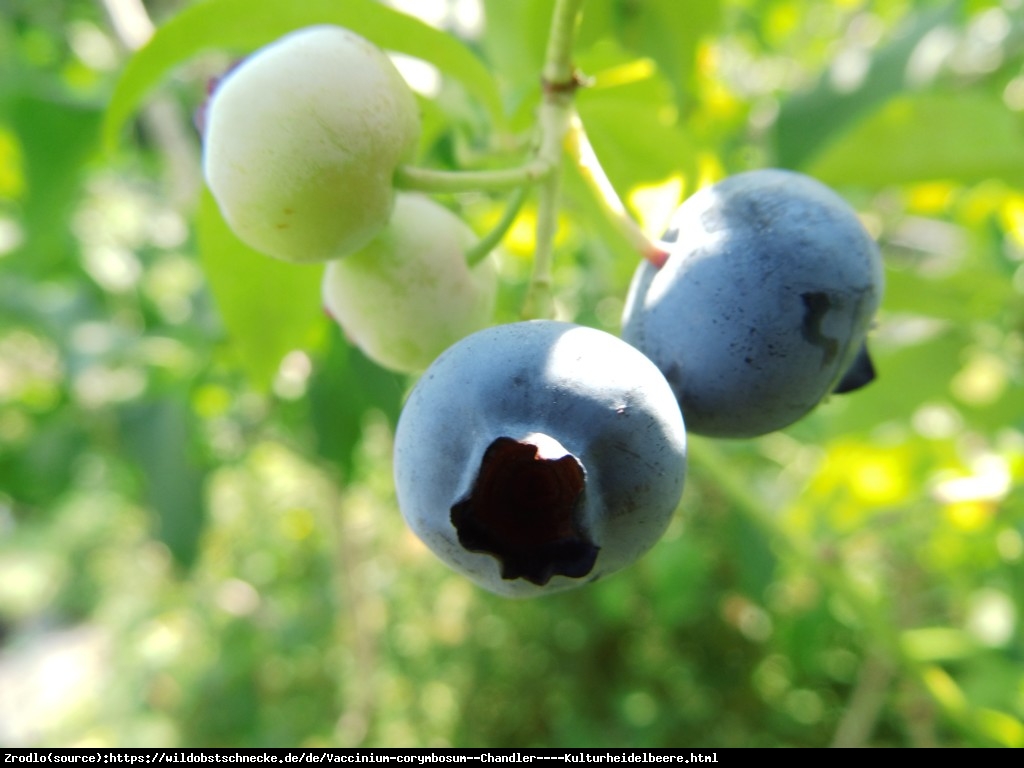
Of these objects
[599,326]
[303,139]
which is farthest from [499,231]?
[599,326]

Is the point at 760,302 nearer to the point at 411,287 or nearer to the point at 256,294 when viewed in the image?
the point at 411,287

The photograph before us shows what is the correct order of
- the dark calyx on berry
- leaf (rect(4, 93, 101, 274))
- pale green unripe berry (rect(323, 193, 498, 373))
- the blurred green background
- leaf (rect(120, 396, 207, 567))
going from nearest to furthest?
the dark calyx on berry < pale green unripe berry (rect(323, 193, 498, 373)) < the blurred green background < leaf (rect(4, 93, 101, 274)) < leaf (rect(120, 396, 207, 567))

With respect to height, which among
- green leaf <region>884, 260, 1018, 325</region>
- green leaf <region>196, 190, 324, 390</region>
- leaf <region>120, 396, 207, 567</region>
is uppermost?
green leaf <region>196, 190, 324, 390</region>

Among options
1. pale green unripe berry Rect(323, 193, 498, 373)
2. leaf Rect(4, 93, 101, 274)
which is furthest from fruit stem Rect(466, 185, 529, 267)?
leaf Rect(4, 93, 101, 274)

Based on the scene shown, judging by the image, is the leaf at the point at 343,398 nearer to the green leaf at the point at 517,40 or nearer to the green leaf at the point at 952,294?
the green leaf at the point at 517,40

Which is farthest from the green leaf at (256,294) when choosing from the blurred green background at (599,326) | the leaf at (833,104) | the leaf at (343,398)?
the leaf at (833,104)

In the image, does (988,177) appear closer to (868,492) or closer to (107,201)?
(868,492)

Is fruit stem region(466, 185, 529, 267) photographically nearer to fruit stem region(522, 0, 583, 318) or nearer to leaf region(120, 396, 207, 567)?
fruit stem region(522, 0, 583, 318)
